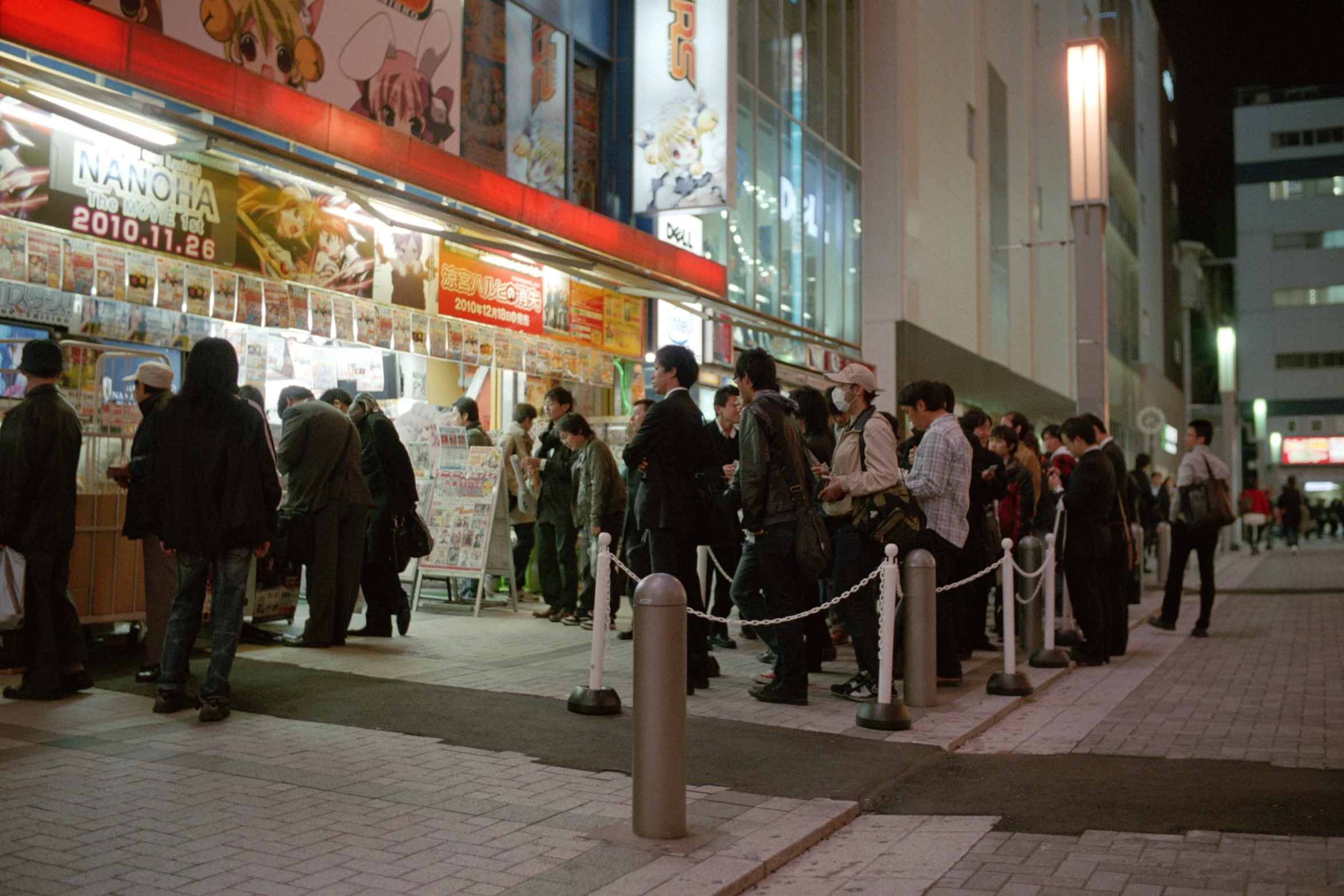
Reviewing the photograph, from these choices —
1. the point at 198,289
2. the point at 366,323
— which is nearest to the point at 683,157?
the point at 366,323

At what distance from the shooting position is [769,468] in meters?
7.36

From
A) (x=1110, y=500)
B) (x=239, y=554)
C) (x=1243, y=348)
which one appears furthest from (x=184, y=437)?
(x=1243, y=348)


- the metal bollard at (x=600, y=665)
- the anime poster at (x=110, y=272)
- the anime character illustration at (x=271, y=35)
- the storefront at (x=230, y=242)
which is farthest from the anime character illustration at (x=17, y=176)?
the metal bollard at (x=600, y=665)

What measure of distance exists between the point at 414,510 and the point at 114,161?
3490mm

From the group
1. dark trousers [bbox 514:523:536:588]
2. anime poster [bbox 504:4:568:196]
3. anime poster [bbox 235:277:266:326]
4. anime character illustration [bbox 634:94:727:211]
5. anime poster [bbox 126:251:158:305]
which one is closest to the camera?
anime poster [bbox 126:251:158:305]

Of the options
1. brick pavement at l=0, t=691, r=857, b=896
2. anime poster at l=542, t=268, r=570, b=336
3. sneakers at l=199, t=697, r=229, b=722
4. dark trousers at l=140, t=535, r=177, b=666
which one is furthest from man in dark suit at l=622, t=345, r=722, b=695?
anime poster at l=542, t=268, r=570, b=336

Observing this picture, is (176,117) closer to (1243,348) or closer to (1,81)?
(1,81)

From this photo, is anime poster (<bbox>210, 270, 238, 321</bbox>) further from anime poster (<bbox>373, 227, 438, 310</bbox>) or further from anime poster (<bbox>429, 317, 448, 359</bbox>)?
anime poster (<bbox>429, 317, 448, 359</bbox>)

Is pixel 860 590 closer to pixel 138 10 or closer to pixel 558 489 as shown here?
pixel 558 489

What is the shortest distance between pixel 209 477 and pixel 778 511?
3.30 metres

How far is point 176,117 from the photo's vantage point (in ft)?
25.7

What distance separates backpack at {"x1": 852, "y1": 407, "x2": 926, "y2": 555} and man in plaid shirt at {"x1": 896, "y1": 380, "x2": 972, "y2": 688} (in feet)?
2.04

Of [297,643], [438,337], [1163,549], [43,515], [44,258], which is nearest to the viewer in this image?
[43,515]

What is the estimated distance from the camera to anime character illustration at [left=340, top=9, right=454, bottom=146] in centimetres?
1096
